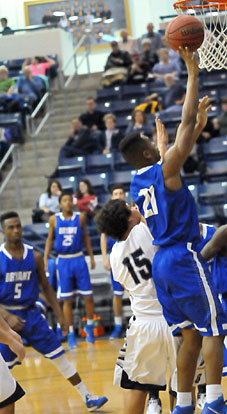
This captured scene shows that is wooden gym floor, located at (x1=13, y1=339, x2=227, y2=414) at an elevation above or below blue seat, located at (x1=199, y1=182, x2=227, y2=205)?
below

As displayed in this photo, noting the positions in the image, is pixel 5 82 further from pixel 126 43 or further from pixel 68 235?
pixel 68 235

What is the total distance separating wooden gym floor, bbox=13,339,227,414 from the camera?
6.29m

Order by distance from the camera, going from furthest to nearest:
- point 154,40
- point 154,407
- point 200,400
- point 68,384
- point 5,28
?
point 154,40 → point 5,28 → point 68,384 → point 200,400 → point 154,407

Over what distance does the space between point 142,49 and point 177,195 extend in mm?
12873

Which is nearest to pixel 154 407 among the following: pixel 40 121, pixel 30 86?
pixel 30 86

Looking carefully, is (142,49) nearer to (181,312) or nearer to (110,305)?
(110,305)

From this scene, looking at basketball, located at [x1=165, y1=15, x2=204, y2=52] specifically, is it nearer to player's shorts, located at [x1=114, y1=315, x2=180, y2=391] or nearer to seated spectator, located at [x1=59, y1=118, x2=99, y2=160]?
player's shorts, located at [x1=114, y1=315, x2=180, y2=391]

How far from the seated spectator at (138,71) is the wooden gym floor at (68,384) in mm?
6653

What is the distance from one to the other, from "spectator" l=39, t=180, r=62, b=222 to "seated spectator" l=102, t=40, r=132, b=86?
4260 mm

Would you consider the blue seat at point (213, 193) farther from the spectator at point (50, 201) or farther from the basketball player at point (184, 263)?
the basketball player at point (184, 263)

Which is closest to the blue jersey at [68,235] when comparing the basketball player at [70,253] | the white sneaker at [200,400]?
the basketball player at [70,253]

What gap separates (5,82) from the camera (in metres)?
13.8

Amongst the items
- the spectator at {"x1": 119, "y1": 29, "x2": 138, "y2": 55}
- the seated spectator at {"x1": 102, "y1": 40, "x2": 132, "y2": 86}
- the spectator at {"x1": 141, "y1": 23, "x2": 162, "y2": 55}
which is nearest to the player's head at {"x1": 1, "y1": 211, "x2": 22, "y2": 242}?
the seated spectator at {"x1": 102, "y1": 40, "x2": 132, "y2": 86}

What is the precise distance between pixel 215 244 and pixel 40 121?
441 inches
